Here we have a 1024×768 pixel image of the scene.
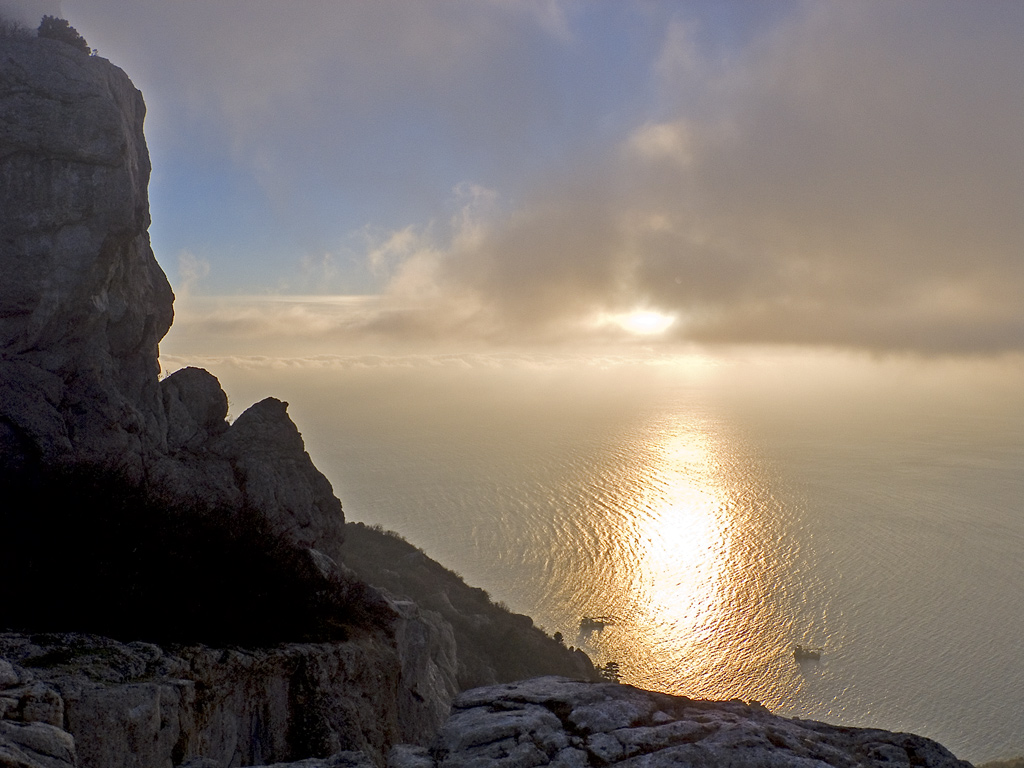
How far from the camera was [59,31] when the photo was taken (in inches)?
1181

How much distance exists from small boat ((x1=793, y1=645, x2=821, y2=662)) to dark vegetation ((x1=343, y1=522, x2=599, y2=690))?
2653 centimetres

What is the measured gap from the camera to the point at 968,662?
2638 inches

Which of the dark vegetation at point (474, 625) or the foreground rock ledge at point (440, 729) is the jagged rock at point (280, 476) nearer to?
the dark vegetation at point (474, 625)

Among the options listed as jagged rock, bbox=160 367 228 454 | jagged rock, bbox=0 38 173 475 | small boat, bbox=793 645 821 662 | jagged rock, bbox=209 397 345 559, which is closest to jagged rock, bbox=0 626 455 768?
jagged rock, bbox=209 397 345 559

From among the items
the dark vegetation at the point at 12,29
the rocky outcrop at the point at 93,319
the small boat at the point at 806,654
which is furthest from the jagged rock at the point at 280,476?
the small boat at the point at 806,654

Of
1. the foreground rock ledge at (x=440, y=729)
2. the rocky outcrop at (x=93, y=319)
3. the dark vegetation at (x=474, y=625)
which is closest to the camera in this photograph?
the foreground rock ledge at (x=440, y=729)

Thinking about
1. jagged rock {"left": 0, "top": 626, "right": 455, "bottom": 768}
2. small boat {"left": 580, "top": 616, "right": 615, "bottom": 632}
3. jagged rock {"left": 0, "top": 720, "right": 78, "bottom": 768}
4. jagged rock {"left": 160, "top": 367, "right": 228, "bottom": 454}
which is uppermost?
jagged rock {"left": 160, "top": 367, "right": 228, "bottom": 454}

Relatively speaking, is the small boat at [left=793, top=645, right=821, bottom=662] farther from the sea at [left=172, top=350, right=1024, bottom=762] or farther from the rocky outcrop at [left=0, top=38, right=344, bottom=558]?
the rocky outcrop at [left=0, top=38, right=344, bottom=558]

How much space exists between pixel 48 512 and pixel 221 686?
224 inches

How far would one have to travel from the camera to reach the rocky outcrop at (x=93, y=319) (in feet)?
81.4

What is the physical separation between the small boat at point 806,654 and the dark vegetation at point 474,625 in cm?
2653

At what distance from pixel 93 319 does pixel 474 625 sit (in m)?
36.9

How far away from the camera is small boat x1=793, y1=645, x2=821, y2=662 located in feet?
222

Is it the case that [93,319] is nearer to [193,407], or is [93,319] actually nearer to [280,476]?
[193,407]
